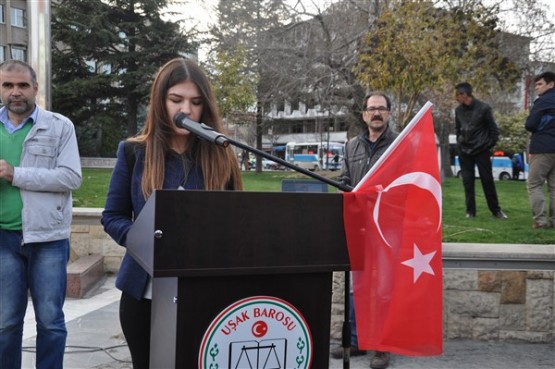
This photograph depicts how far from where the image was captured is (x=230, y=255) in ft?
5.49

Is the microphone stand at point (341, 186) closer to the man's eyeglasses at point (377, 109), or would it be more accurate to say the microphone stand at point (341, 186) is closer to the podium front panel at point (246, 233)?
the podium front panel at point (246, 233)

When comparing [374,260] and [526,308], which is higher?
[374,260]

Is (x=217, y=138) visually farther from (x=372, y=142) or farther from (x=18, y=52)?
(x=18, y=52)

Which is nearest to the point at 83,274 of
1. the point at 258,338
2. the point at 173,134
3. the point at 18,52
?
the point at 173,134

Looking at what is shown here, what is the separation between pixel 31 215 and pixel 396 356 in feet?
9.88

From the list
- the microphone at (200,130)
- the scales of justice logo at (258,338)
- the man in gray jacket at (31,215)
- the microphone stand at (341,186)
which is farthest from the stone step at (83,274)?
the scales of justice logo at (258,338)

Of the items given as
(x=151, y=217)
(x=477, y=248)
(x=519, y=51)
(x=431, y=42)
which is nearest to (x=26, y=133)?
(x=151, y=217)

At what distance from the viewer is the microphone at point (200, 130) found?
184cm

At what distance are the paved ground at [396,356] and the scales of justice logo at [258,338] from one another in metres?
2.79

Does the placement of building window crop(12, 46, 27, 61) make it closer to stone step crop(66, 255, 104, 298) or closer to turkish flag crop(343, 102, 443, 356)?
stone step crop(66, 255, 104, 298)

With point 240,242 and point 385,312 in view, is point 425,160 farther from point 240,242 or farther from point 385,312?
point 240,242

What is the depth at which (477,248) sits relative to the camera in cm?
493

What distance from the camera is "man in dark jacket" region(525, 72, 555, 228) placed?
6.04m

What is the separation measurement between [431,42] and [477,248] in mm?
5737
